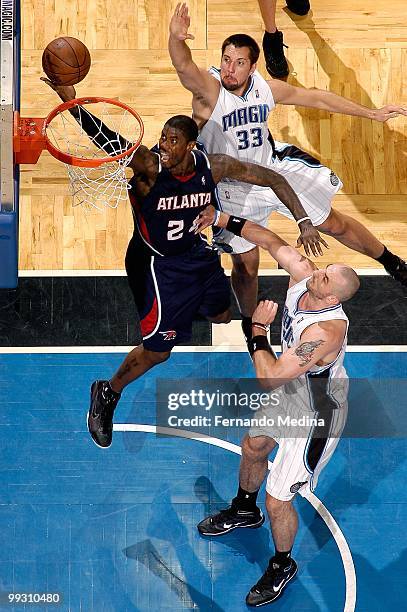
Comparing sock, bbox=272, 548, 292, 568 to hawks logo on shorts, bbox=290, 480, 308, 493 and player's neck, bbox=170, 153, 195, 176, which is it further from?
player's neck, bbox=170, 153, 195, 176

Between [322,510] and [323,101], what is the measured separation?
119 inches

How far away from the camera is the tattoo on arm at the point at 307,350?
23.1 ft

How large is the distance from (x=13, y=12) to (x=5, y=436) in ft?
9.80

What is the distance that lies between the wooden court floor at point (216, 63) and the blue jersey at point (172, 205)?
120 centimetres

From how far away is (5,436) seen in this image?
315 inches

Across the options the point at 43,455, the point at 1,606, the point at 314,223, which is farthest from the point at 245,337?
the point at 1,606

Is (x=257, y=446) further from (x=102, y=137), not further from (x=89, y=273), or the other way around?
(x=102, y=137)

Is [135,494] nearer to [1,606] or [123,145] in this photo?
[1,606]

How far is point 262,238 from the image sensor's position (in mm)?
7660

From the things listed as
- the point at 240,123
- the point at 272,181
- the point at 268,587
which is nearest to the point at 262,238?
the point at 272,181

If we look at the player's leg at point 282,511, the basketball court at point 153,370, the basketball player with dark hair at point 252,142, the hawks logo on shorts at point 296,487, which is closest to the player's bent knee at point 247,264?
the basketball player with dark hair at point 252,142

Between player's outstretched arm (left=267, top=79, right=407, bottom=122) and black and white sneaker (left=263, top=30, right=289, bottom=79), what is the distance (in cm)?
82

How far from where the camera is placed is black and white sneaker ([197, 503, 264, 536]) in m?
7.73

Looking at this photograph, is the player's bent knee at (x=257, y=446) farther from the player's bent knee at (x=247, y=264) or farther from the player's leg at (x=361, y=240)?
the player's leg at (x=361, y=240)
